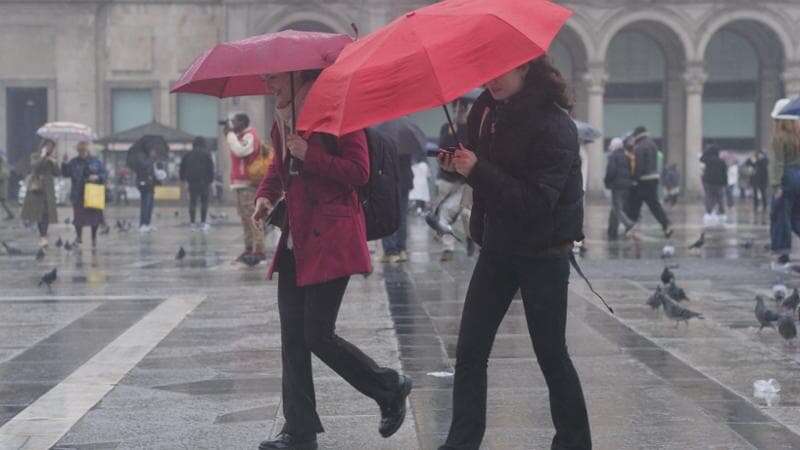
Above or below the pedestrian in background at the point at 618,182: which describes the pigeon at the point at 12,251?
below

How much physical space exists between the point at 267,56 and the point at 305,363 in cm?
139

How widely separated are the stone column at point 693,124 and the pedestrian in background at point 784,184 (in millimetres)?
28789

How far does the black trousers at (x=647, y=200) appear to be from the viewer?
2253 cm

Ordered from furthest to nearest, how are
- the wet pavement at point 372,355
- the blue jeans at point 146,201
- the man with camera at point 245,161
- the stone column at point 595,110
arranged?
1. the stone column at point 595,110
2. the blue jeans at point 146,201
3. the man with camera at point 245,161
4. the wet pavement at point 372,355

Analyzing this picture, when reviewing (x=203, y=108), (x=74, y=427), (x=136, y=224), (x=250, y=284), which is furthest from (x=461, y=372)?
(x=203, y=108)

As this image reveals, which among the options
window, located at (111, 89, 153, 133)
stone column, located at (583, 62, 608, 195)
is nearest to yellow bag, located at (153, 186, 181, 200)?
window, located at (111, 89, 153, 133)

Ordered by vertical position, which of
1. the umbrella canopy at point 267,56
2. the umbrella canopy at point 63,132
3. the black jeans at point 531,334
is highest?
the umbrella canopy at point 63,132

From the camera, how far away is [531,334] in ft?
19.8

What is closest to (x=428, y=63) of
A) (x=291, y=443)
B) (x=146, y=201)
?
(x=291, y=443)

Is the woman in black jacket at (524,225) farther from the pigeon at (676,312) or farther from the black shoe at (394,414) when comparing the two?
the pigeon at (676,312)

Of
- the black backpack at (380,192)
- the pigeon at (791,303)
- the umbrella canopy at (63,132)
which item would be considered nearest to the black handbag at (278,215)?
the black backpack at (380,192)

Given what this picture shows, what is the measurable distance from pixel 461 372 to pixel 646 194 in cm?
1735

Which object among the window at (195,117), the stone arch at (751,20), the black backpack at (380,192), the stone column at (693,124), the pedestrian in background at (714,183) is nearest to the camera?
the black backpack at (380,192)

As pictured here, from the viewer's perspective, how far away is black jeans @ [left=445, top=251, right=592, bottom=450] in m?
5.95
